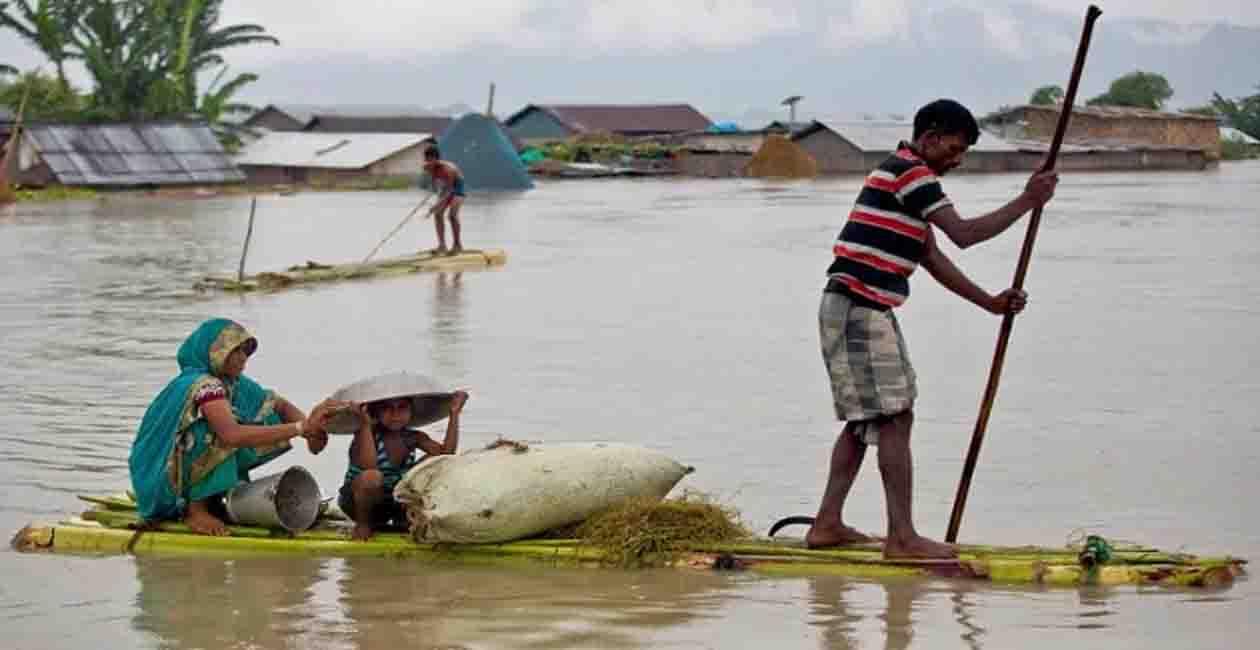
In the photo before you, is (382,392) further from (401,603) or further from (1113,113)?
(1113,113)

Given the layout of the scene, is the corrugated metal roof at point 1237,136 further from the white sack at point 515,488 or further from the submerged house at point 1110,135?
the white sack at point 515,488

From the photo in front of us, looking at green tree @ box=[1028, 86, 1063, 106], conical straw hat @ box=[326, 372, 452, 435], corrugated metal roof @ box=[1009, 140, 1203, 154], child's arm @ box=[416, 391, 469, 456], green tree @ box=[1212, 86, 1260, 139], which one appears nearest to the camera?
conical straw hat @ box=[326, 372, 452, 435]

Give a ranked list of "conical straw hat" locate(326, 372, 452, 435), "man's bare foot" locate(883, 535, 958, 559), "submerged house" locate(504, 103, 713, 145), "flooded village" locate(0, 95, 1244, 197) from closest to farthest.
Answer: "man's bare foot" locate(883, 535, 958, 559)
"conical straw hat" locate(326, 372, 452, 435)
"flooded village" locate(0, 95, 1244, 197)
"submerged house" locate(504, 103, 713, 145)

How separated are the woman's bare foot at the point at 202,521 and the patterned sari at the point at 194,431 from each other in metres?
0.03

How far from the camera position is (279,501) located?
6.00 meters

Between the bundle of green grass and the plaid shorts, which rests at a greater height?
the plaid shorts

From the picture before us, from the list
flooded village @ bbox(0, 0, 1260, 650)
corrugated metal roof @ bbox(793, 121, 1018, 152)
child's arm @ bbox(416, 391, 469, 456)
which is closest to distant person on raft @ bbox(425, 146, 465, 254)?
flooded village @ bbox(0, 0, 1260, 650)

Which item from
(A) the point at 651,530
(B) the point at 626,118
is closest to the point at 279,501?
(A) the point at 651,530

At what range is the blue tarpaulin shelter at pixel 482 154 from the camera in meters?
40.4

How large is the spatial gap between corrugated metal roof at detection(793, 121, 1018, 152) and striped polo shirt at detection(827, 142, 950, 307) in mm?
44542

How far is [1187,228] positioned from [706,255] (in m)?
7.15

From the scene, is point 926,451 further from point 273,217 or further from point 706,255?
point 273,217

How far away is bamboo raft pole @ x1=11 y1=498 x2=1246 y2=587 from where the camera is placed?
5.41 metres

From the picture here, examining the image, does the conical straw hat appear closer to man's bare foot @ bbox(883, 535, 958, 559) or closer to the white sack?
the white sack
